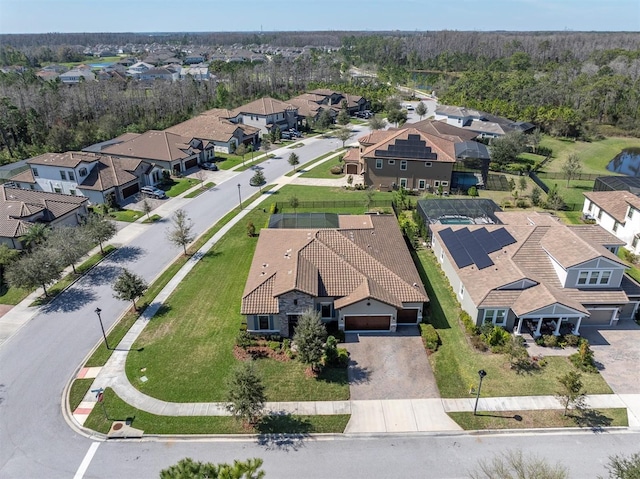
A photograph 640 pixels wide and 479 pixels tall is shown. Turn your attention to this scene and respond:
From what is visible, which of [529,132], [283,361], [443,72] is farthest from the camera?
[443,72]

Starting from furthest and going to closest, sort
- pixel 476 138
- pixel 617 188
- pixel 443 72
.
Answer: pixel 443 72 < pixel 476 138 < pixel 617 188

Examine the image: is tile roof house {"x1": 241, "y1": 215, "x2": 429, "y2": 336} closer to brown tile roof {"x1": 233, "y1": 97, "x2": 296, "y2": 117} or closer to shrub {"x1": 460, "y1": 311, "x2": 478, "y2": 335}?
shrub {"x1": 460, "y1": 311, "x2": 478, "y2": 335}

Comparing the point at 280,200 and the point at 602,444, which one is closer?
the point at 602,444

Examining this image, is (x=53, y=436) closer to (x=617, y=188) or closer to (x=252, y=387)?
(x=252, y=387)

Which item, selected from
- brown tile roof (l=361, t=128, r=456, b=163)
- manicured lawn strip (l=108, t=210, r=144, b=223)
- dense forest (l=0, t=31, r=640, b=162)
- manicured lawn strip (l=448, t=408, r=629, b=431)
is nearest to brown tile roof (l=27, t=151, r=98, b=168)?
manicured lawn strip (l=108, t=210, r=144, b=223)

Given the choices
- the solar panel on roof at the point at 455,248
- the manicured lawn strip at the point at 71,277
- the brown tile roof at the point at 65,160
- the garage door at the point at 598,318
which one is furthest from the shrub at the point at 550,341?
the brown tile roof at the point at 65,160

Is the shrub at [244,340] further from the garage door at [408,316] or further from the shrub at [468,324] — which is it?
the shrub at [468,324]

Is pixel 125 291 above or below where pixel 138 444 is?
above

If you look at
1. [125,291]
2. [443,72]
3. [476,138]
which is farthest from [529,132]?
[443,72]

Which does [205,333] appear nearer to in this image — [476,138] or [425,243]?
[425,243]
